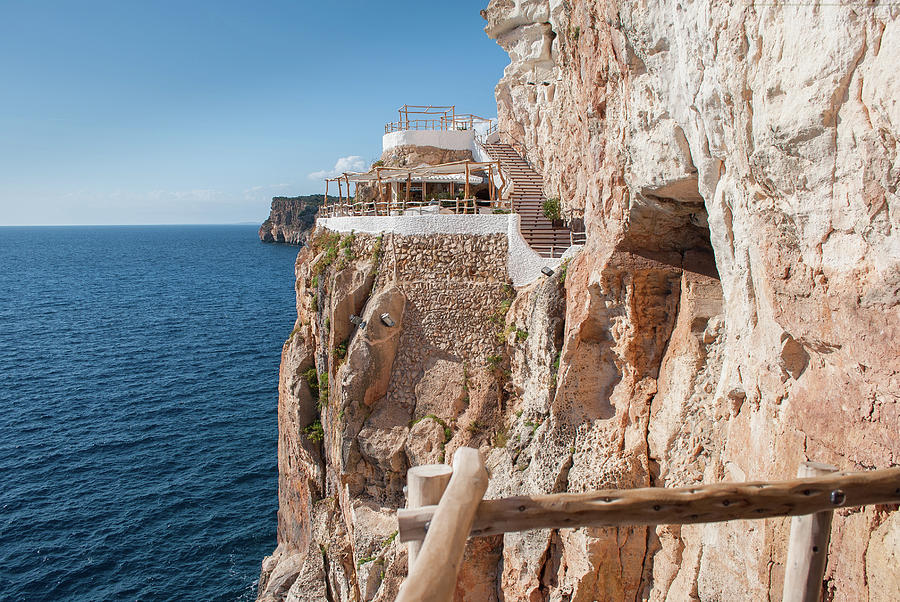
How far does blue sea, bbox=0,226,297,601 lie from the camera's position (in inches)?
852

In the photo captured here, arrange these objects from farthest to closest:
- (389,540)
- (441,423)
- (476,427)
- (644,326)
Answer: (441,423) < (476,427) < (389,540) < (644,326)

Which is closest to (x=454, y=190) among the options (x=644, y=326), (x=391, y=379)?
(x=391, y=379)

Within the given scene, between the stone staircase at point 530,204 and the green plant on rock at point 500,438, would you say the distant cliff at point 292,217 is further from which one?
the green plant on rock at point 500,438

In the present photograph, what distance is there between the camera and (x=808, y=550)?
4859 millimetres

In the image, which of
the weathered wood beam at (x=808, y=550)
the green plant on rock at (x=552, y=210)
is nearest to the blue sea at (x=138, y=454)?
the green plant on rock at (x=552, y=210)

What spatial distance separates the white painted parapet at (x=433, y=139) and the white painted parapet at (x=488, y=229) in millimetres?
10512

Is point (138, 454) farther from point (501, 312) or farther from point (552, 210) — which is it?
point (552, 210)

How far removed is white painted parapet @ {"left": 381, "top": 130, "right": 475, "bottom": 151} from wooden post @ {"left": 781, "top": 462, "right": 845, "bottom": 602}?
25876 mm

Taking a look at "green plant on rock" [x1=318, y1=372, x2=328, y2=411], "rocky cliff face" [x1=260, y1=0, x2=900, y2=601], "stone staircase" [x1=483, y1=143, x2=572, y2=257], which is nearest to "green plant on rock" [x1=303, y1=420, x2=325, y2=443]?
"rocky cliff face" [x1=260, y1=0, x2=900, y2=601]

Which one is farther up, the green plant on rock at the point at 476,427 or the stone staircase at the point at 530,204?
the stone staircase at the point at 530,204

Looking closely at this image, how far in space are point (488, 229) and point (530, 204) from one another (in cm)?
319

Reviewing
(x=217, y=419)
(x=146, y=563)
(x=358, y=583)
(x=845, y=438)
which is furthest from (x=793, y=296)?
(x=217, y=419)

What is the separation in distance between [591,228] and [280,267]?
85408mm

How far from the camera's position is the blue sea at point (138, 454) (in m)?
21.6
